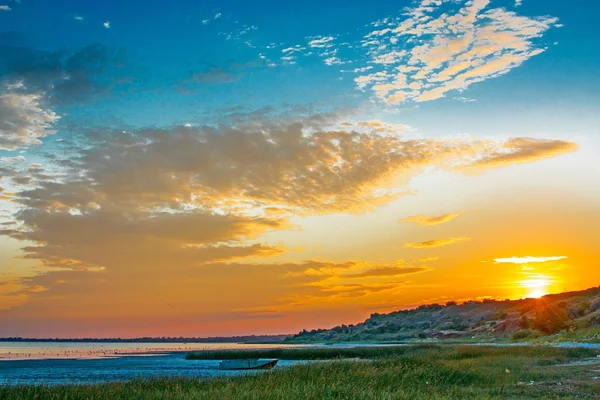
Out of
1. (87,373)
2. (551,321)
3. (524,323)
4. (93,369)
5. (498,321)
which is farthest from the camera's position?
(498,321)

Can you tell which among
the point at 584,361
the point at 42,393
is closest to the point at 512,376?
the point at 584,361

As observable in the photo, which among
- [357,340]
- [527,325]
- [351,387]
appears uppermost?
[351,387]

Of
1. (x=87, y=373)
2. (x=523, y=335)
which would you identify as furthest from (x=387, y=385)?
(x=523, y=335)

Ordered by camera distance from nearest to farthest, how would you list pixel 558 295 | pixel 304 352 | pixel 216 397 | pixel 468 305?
pixel 216 397 → pixel 304 352 → pixel 558 295 → pixel 468 305

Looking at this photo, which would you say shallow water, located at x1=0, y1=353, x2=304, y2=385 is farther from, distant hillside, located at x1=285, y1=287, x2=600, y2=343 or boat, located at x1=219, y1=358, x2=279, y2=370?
distant hillside, located at x1=285, y1=287, x2=600, y2=343

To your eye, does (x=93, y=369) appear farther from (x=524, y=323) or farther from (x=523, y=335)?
(x=524, y=323)

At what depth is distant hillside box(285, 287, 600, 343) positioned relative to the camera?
65619mm

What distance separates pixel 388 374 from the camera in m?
25.1

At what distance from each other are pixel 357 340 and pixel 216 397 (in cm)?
14506

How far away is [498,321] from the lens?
105750 mm

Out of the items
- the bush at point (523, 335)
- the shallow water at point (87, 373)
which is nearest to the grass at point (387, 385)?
the shallow water at point (87, 373)

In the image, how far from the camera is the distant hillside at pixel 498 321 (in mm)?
65619

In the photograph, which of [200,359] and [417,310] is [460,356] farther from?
[417,310]

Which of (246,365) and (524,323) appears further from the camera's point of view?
(524,323)
